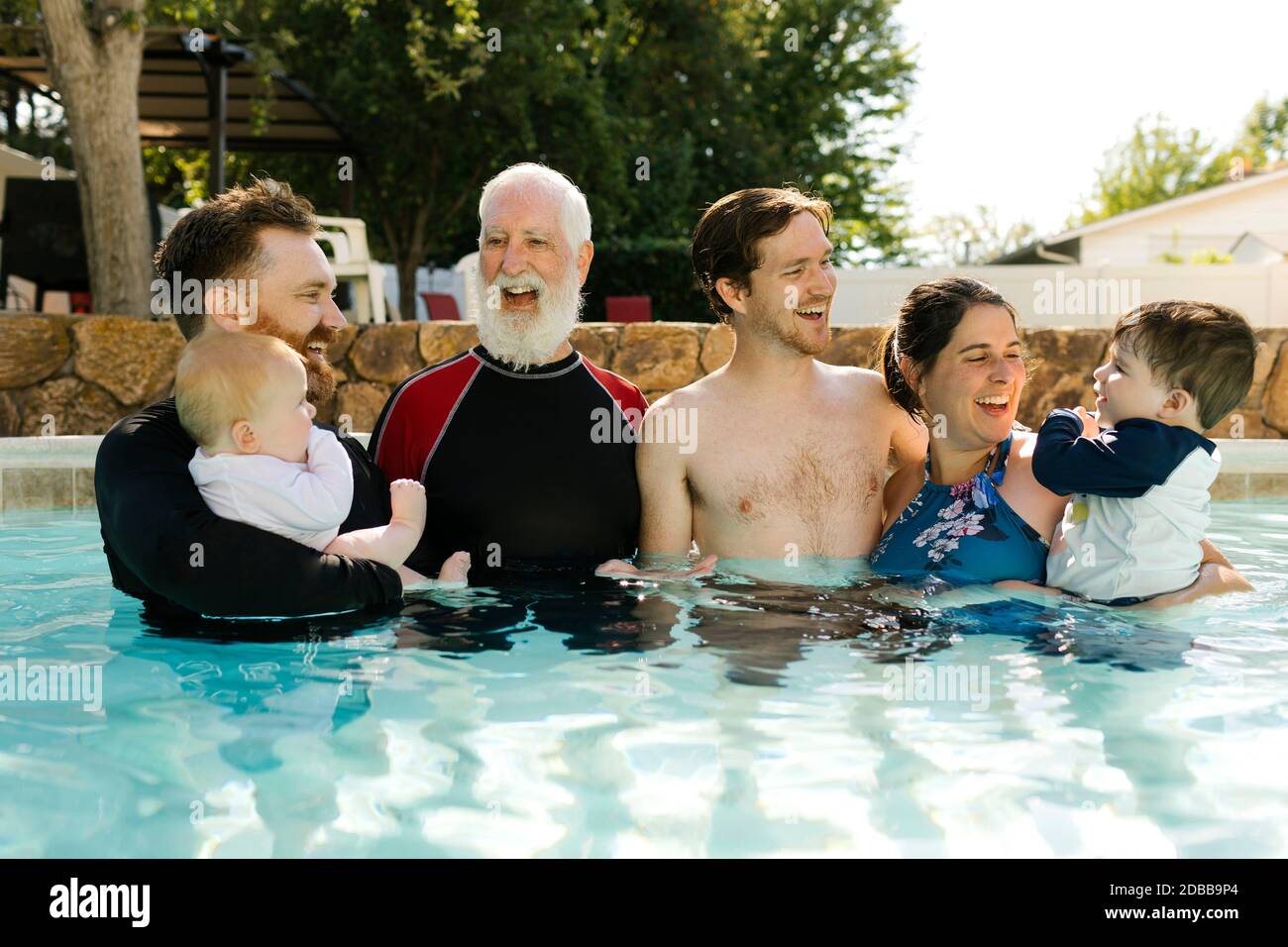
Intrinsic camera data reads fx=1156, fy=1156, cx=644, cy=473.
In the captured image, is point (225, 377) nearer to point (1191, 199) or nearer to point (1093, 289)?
point (1093, 289)

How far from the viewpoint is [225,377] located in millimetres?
2896

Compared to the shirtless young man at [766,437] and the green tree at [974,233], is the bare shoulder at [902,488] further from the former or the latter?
the green tree at [974,233]

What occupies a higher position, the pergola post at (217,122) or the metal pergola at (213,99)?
the metal pergola at (213,99)

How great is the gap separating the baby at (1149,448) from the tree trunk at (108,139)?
784 centimetres

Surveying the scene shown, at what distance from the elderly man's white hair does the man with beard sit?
2.31 ft

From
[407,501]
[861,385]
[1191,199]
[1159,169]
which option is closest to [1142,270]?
[1191,199]

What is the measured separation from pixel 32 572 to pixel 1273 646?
4.39 meters

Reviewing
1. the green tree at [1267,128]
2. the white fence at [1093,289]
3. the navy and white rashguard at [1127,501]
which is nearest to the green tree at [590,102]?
the white fence at [1093,289]

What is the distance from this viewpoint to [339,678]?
292 centimetres

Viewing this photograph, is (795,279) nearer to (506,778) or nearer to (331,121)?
(506,778)

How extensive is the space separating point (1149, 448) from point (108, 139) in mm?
8525

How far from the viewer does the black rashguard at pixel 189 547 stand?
288 cm

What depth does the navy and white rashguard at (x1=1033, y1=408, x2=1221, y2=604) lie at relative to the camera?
327 centimetres
